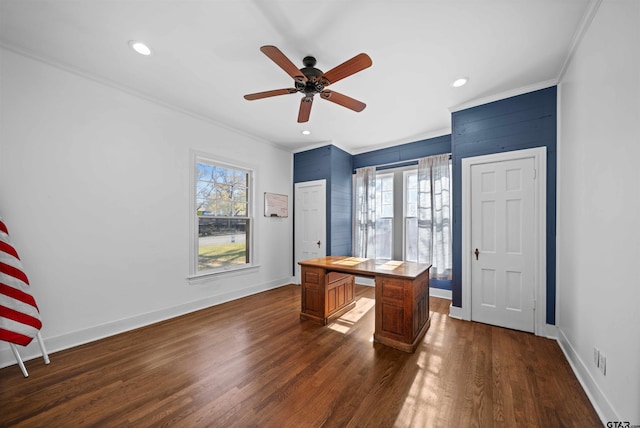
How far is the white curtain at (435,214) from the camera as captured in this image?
4008 mm

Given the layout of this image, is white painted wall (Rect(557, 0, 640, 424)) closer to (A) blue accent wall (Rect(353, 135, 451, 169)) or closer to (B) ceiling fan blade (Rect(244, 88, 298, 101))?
(A) blue accent wall (Rect(353, 135, 451, 169))

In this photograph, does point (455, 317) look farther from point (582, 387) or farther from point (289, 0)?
point (289, 0)

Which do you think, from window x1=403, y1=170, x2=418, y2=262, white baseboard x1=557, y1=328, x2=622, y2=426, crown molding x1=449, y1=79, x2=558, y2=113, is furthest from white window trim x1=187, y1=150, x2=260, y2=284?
white baseboard x1=557, y1=328, x2=622, y2=426

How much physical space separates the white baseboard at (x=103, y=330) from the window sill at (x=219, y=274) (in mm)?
286

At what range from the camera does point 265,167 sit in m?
4.66

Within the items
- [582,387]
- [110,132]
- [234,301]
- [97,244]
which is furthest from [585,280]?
[110,132]

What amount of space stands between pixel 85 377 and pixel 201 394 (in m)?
1.09

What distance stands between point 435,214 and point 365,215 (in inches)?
52.6

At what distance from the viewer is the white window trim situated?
350 cm

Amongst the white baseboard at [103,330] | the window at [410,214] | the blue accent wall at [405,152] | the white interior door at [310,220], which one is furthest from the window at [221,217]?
the window at [410,214]

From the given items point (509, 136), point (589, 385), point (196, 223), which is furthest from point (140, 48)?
point (589, 385)

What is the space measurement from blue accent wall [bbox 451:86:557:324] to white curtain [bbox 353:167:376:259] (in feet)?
5.91

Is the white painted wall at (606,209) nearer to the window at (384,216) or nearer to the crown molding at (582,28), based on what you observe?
the crown molding at (582,28)

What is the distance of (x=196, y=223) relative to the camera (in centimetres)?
357
